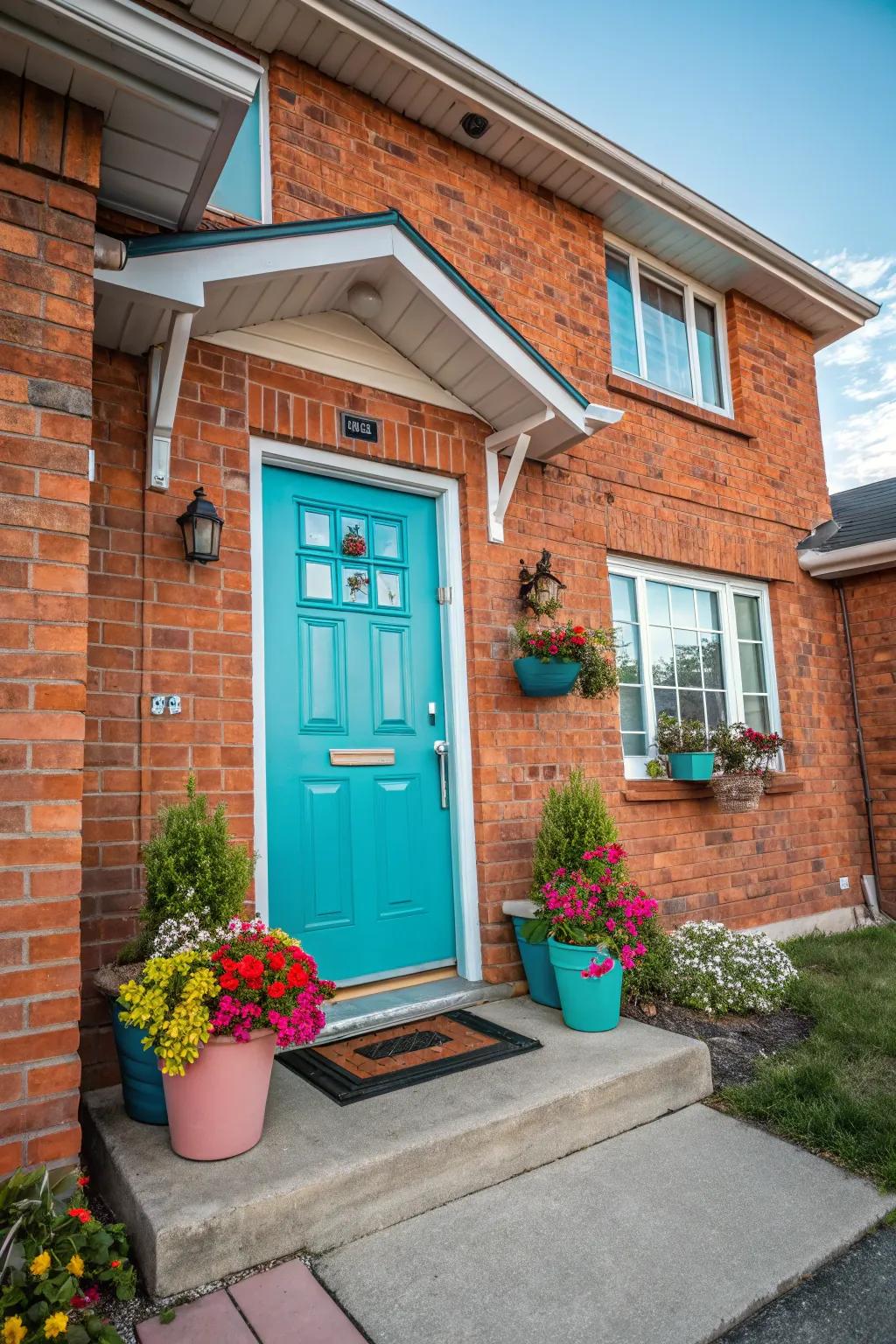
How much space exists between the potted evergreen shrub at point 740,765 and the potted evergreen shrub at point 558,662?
4.76 feet

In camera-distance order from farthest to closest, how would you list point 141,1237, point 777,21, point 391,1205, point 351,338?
point 777,21, point 351,338, point 391,1205, point 141,1237

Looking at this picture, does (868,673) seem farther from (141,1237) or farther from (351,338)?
(141,1237)

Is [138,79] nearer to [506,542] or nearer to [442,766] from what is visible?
[506,542]

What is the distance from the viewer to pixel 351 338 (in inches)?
160

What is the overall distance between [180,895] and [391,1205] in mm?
1137

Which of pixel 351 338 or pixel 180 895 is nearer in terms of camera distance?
pixel 180 895

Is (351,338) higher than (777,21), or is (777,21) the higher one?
(777,21)

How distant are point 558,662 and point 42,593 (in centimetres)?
261

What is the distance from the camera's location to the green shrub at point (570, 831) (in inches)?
150

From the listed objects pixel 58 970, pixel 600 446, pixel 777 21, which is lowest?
pixel 58 970

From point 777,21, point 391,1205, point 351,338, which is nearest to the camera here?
point 391,1205

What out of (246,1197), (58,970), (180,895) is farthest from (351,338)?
(246,1197)

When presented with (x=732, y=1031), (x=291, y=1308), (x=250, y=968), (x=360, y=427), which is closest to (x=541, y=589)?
(x=360, y=427)

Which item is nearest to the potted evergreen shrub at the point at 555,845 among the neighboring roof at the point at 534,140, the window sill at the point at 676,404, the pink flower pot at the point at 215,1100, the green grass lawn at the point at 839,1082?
the green grass lawn at the point at 839,1082
